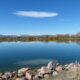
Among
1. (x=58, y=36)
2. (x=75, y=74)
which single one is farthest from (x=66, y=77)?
(x=58, y=36)

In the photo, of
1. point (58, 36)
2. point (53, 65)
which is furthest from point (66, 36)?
point (53, 65)

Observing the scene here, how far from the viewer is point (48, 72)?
14.2 m

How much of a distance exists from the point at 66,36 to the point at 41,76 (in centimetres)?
13181

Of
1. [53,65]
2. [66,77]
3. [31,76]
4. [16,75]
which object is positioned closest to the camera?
[66,77]

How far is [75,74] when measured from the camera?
1287cm

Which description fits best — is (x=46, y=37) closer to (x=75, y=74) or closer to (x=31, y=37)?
(x=31, y=37)

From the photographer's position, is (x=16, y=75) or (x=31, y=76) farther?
(x=16, y=75)

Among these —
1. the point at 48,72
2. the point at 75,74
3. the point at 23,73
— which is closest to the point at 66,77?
the point at 75,74

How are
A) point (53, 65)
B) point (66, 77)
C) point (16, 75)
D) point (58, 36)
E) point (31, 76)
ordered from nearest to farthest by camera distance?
point (66, 77) < point (31, 76) < point (16, 75) < point (53, 65) < point (58, 36)

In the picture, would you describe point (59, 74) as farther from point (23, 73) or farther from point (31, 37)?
point (31, 37)

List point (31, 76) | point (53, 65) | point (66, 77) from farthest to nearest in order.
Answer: point (53, 65) < point (31, 76) < point (66, 77)

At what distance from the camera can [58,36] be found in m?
141

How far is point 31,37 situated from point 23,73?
129691mm

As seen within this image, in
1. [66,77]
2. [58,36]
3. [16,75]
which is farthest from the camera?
[58,36]
